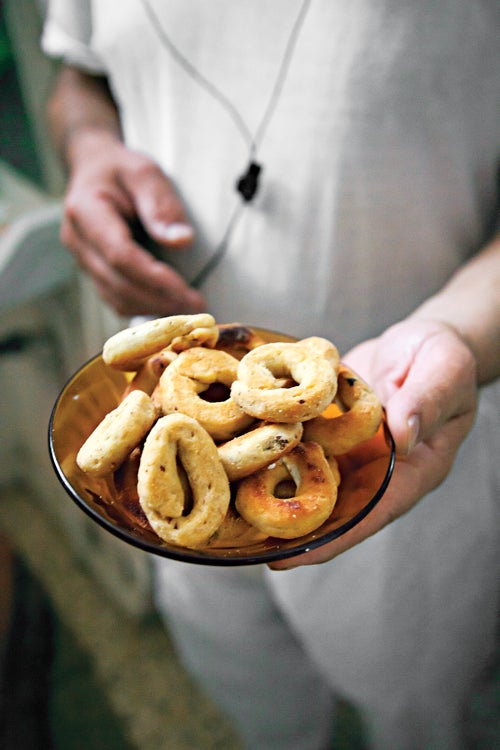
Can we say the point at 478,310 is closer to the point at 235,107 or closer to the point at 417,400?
the point at 417,400

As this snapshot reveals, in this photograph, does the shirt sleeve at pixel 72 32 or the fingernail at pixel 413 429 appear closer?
the fingernail at pixel 413 429

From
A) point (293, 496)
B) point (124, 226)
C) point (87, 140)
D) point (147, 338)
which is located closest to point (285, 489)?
point (293, 496)

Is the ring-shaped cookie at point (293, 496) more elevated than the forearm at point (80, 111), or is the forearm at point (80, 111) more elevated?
the forearm at point (80, 111)

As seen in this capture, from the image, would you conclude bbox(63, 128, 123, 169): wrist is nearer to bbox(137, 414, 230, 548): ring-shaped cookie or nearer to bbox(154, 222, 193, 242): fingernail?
bbox(154, 222, 193, 242): fingernail

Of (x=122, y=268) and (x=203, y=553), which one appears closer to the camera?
(x=203, y=553)

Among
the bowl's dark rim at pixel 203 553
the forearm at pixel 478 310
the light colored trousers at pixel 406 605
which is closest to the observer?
the bowl's dark rim at pixel 203 553

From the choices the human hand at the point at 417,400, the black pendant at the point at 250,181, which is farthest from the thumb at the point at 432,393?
the black pendant at the point at 250,181

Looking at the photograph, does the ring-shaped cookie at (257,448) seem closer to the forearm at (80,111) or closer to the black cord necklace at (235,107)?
the black cord necklace at (235,107)

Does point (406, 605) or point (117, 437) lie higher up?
point (117, 437)
